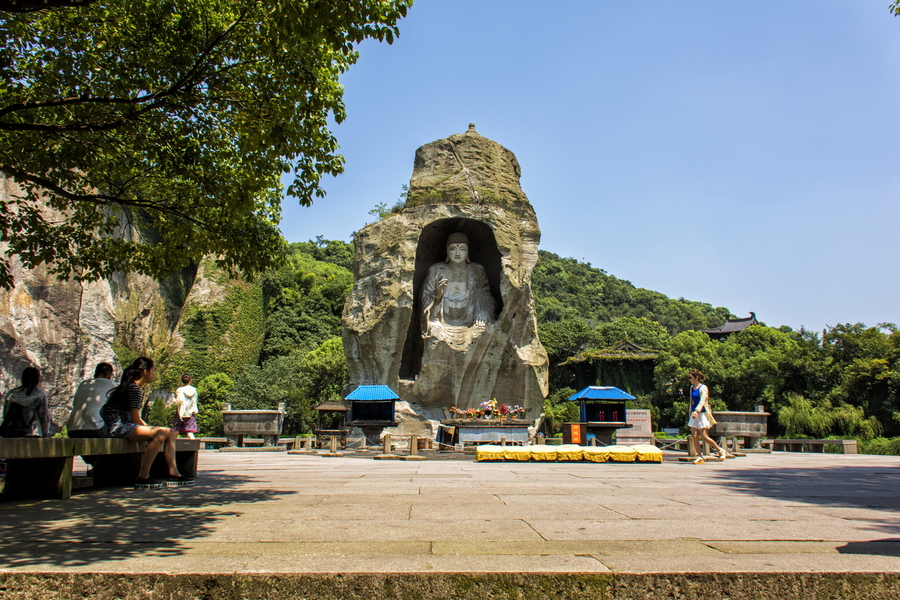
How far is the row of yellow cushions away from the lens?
35.7ft

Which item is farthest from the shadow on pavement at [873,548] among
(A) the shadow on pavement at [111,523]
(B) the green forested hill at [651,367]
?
(B) the green forested hill at [651,367]

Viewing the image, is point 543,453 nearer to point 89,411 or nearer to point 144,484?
point 144,484

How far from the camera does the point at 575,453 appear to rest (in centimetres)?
1117

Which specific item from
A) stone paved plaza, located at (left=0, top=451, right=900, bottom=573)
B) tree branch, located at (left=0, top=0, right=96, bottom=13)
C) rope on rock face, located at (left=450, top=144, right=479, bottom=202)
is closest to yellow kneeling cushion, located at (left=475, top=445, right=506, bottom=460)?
stone paved plaza, located at (left=0, top=451, right=900, bottom=573)

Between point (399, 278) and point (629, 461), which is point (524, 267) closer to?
point (399, 278)

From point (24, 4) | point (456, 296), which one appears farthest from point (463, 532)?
point (456, 296)

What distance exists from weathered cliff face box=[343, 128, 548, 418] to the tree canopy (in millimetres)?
11470

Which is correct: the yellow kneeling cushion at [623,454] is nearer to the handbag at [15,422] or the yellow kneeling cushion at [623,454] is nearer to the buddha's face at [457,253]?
the handbag at [15,422]

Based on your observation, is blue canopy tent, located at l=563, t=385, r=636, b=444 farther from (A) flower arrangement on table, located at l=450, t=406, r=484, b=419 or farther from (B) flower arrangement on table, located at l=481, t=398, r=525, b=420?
(A) flower arrangement on table, located at l=450, t=406, r=484, b=419

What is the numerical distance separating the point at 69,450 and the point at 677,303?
8901cm

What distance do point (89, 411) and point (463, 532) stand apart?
4130 mm

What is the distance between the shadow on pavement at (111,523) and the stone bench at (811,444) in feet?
56.5

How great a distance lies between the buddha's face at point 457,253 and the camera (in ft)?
66.9

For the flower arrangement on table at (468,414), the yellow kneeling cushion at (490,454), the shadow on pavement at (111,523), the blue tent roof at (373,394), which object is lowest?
the yellow kneeling cushion at (490,454)
